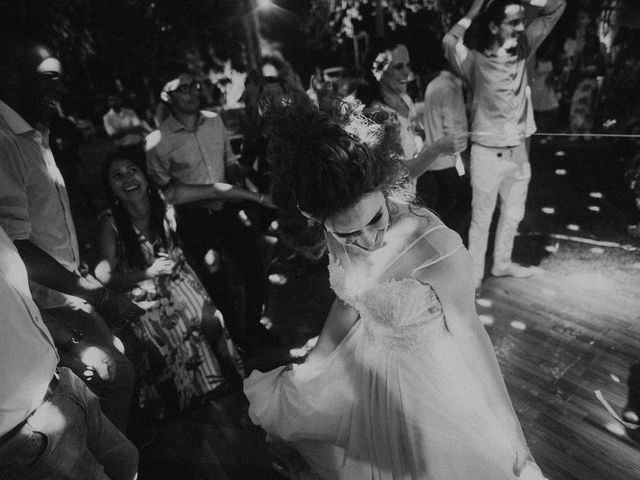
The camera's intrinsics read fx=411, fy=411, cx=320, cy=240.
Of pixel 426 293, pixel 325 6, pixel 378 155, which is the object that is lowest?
pixel 426 293

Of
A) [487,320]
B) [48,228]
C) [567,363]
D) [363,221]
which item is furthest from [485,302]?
[48,228]

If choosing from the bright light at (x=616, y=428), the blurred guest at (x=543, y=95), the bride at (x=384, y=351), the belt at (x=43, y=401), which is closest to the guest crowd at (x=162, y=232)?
the belt at (x=43, y=401)

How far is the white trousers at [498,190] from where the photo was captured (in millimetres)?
3099

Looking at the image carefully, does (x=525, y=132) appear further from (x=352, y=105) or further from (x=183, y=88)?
(x=183, y=88)

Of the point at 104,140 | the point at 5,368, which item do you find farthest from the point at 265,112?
the point at 104,140

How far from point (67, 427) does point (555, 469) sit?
2145mm

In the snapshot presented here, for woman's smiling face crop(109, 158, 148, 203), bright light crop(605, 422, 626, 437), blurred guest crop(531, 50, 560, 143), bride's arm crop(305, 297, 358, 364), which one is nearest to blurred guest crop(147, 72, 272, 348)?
woman's smiling face crop(109, 158, 148, 203)

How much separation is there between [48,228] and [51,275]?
0.30 m

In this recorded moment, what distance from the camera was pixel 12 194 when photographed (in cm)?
178

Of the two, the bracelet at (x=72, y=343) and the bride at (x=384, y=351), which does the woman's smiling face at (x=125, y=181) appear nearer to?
the bracelet at (x=72, y=343)

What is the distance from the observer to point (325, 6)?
35.0ft

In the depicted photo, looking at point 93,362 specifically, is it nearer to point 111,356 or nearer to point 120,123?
point 111,356

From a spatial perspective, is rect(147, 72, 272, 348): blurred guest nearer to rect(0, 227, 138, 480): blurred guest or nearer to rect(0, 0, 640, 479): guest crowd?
rect(0, 0, 640, 479): guest crowd

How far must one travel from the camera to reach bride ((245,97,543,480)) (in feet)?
4.49
